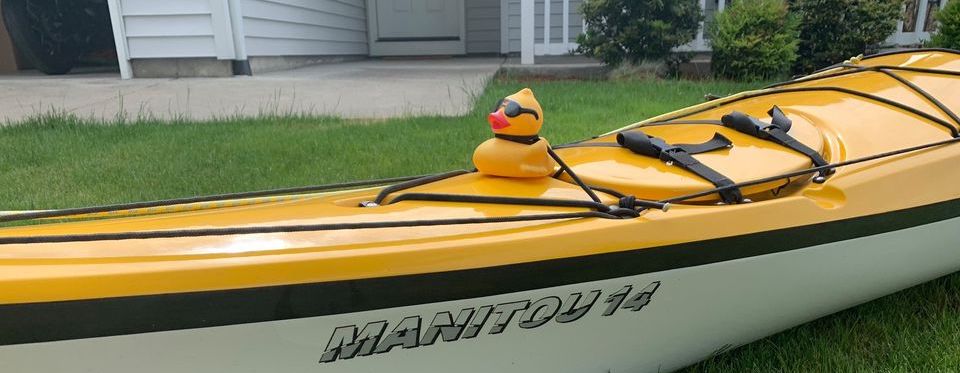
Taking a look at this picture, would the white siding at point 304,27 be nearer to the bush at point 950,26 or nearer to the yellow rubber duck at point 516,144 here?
the yellow rubber duck at point 516,144

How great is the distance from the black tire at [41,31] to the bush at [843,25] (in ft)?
28.6

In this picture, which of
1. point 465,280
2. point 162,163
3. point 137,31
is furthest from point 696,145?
point 137,31

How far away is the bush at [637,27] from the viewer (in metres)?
6.16

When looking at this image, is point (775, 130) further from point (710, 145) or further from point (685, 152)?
point (685, 152)

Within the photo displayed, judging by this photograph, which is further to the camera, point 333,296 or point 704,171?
point 704,171

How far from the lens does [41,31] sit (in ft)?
25.3

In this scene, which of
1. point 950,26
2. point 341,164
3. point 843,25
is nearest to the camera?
point 341,164

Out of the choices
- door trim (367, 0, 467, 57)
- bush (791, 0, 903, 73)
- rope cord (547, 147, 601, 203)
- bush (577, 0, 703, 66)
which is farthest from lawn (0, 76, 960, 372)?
door trim (367, 0, 467, 57)

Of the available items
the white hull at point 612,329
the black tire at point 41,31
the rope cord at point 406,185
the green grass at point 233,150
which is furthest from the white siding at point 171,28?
the white hull at point 612,329

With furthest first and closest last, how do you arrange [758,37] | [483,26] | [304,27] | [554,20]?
1. [483,26]
2. [554,20]
3. [304,27]
4. [758,37]

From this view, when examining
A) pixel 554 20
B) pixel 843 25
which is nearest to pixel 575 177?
pixel 843 25

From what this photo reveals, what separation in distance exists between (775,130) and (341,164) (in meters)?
2.21

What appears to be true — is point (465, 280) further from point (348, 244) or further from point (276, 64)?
point (276, 64)

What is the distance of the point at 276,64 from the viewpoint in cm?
773
